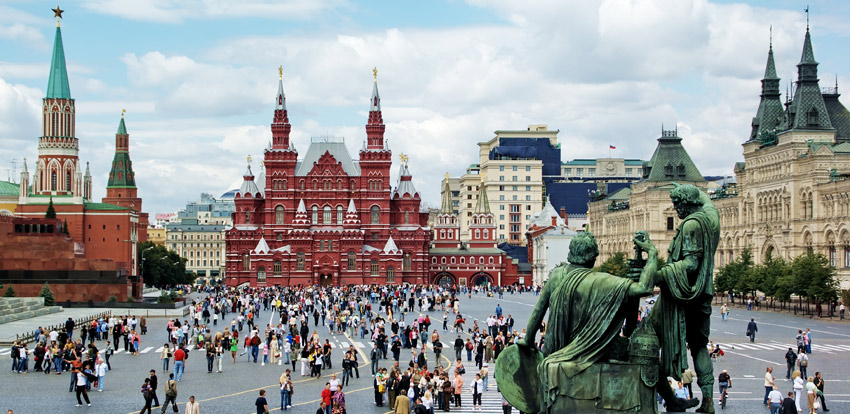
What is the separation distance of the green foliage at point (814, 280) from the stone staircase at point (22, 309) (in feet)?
134

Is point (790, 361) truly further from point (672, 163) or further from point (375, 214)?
point (375, 214)

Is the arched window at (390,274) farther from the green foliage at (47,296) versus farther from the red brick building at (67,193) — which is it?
the green foliage at (47,296)

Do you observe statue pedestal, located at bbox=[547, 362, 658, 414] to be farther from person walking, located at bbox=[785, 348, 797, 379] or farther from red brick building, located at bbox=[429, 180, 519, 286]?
red brick building, located at bbox=[429, 180, 519, 286]

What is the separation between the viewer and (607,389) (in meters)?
11.5

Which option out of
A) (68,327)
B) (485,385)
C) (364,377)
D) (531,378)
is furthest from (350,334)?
(531,378)

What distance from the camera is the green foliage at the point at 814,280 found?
189 ft

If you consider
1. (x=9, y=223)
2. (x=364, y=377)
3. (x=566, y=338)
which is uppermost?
(x=9, y=223)

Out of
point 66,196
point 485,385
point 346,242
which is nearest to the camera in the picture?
point 485,385

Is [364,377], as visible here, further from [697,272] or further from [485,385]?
[697,272]

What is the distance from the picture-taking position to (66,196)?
104 metres

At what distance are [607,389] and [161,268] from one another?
105 meters

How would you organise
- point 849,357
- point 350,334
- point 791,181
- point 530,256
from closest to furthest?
1. point 849,357
2. point 350,334
3. point 791,181
4. point 530,256

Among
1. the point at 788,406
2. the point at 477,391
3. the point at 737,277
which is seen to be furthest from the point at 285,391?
the point at 737,277

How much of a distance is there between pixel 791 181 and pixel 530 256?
65826mm
